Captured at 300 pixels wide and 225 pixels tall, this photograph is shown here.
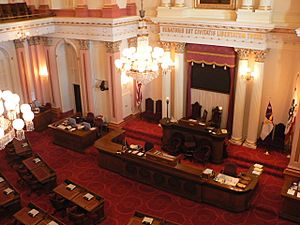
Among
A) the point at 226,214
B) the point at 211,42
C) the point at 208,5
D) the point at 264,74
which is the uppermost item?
the point at 208,5

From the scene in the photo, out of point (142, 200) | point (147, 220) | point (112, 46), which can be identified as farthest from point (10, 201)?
point (112, 46)

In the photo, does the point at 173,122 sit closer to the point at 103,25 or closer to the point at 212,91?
the point at 212,91

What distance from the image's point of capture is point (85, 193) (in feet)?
30.2

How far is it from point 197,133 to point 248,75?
2516 mm

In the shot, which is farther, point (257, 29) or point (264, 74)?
point (264, 74)

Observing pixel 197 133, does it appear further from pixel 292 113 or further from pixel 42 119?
pixel 42 119

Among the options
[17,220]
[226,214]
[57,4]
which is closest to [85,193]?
[17,220]

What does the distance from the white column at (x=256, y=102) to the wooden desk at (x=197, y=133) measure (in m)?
1.23

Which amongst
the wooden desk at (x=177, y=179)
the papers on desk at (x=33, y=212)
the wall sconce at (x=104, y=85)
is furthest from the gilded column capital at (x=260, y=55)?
the papers on desk at (x=33, y=212)

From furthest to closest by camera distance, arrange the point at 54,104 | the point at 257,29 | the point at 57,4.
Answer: the point at 54,104, the point at 57,4, the point at 257,29

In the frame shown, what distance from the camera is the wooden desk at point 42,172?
33.1 ft

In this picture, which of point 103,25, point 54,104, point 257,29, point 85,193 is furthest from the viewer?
point 54,104

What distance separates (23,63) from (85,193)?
7.56 metres

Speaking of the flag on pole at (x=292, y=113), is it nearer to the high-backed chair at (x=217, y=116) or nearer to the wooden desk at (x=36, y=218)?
the high-backed chair at (x=217, y=116)
